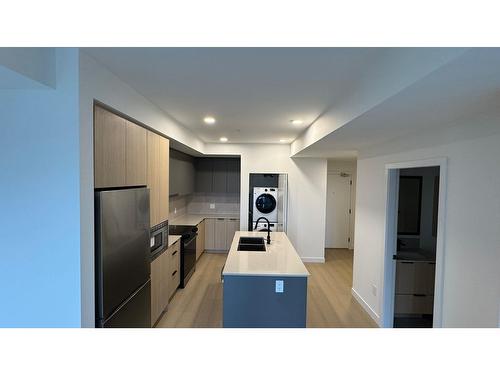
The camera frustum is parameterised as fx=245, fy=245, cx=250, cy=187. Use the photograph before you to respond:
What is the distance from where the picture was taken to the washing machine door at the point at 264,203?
203 inches

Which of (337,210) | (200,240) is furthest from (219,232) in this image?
(337,210)

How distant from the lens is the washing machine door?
5145mm

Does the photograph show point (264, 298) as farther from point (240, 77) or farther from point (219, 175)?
point (219, 175)

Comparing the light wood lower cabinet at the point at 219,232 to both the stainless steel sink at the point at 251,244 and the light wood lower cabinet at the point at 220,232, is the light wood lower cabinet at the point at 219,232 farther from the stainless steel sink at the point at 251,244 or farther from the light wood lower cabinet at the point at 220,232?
the stainless steel sink at the point at 251,244

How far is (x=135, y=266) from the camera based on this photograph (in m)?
2.07

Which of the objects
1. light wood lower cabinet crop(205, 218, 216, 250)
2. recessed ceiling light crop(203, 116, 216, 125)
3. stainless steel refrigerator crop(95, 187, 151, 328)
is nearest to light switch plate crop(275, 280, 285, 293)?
stainless steel refrigerator crop(95, 187, 151, 328)

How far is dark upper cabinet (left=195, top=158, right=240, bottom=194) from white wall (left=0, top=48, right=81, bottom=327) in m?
4.49

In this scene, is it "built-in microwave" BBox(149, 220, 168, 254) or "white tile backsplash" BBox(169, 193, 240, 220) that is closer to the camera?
"built-in microwave" BBox(149, 220, 168, 254)

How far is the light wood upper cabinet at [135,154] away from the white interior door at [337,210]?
4.88m

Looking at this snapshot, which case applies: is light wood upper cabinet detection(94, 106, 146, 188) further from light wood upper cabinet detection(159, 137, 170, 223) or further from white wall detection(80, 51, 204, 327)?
light wood upper cabinet detection(159, 137, 170, 223)

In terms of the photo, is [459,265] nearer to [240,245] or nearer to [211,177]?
[240,245]

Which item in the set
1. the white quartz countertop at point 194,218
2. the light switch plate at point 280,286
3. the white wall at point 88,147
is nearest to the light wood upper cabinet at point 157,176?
the white wall at point 88,147
